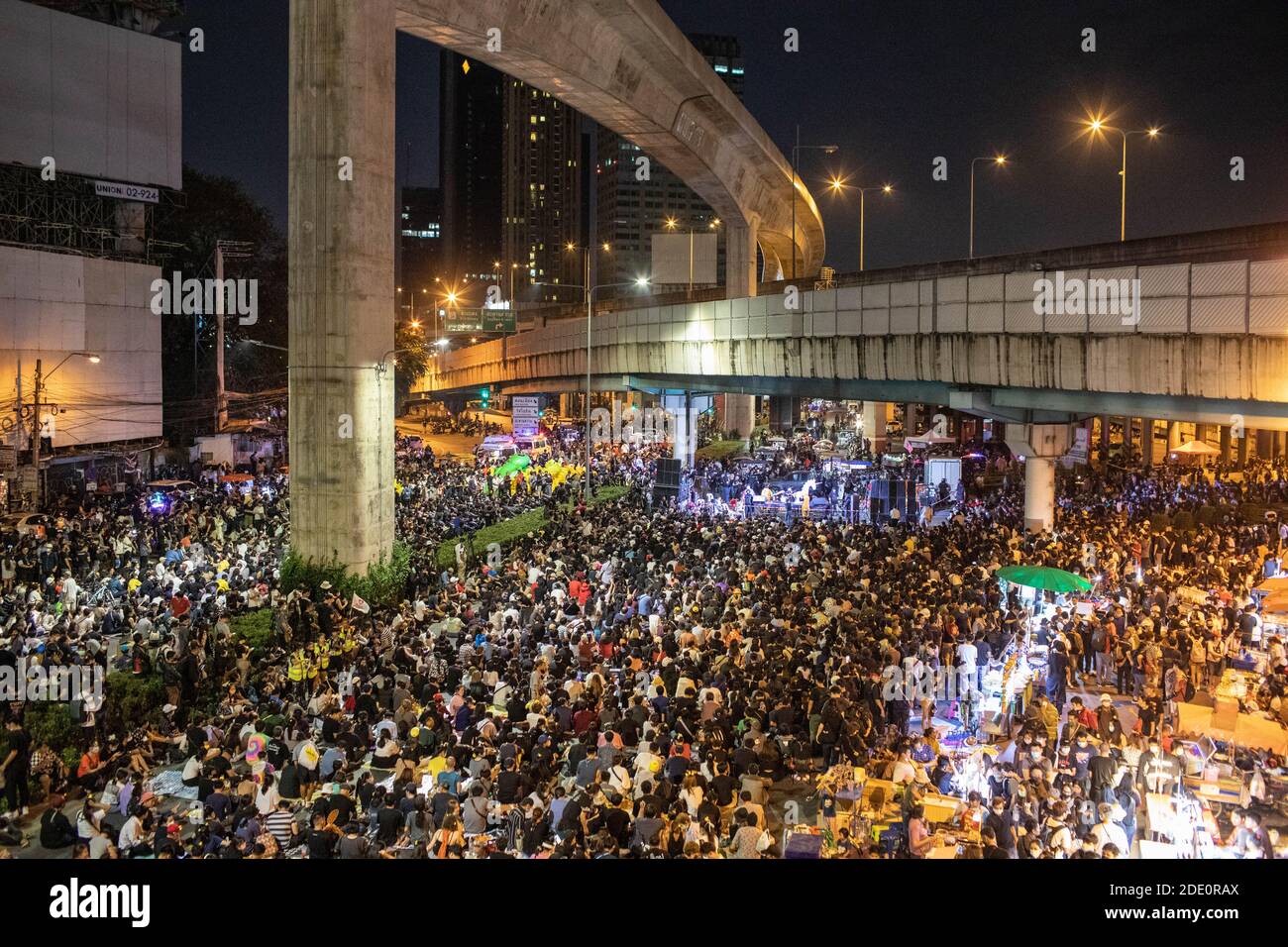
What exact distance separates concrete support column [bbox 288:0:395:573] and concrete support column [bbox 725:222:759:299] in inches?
1409

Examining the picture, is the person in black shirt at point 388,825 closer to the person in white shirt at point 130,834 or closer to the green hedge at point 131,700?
the person in white shirt at point 130,834

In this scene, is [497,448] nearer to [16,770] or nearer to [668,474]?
[668,474]

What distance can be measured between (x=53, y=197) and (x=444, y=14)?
26092mm

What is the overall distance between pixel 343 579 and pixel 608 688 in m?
10.6

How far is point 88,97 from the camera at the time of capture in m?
41.5

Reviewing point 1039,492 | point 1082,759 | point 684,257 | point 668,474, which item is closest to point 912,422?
point 684,257

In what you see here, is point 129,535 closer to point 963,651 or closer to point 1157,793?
point 963,651

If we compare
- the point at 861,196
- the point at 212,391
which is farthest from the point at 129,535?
the point at 861,196

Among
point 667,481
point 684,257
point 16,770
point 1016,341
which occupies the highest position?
point 684,257

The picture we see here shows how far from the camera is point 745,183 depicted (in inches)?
2082

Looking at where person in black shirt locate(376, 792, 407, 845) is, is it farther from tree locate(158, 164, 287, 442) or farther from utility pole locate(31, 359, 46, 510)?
tree locate(158, 164, 287, 442)

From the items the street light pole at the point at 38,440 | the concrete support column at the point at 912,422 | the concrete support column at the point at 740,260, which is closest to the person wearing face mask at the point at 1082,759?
the street light pole at the point at 38,440

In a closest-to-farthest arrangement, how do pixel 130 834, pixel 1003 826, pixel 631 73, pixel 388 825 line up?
pixel 1003 826 → pixel 388 825 → pixel 130 834 → pixel 631 73

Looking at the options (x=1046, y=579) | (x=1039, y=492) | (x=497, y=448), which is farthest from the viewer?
(x=497, y=448)
